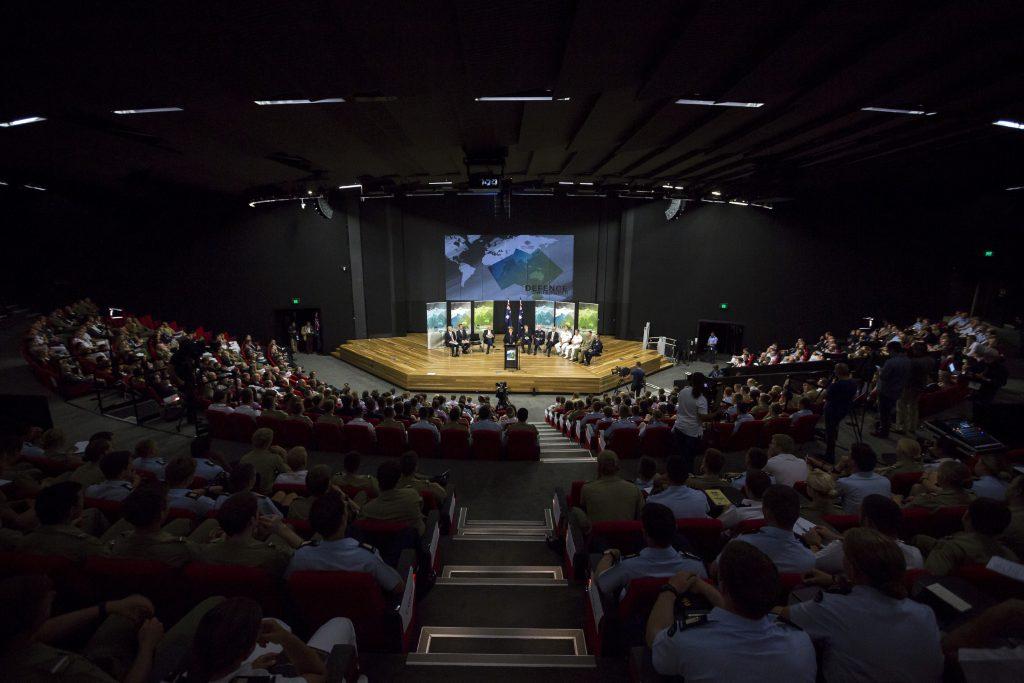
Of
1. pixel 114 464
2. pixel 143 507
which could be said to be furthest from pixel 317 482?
pixel 114 464

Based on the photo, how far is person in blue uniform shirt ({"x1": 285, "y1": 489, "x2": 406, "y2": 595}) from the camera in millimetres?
2053

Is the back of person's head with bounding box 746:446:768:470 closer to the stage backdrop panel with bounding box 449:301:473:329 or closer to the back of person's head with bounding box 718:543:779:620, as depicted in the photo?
the back of person's head with bounding box 718:543:779:620

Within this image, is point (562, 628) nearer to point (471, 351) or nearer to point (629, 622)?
point (629, 622)

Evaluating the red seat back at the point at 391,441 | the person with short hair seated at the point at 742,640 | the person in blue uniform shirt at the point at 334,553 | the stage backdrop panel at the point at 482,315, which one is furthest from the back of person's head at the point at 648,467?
the stage backdrop panel at the point at 482,315

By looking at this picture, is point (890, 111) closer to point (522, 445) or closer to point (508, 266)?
point (522, 445)

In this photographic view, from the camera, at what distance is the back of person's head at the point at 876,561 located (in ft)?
4.77

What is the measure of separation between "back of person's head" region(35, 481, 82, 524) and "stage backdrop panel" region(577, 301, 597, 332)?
1568cm

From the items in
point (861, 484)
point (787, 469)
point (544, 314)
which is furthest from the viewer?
point (544, 314)

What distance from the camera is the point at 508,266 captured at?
1705 centimetres

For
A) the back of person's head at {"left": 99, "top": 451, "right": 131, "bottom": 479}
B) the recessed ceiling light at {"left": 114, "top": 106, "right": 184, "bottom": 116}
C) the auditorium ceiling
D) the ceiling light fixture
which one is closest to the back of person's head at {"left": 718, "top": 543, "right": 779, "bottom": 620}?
the auditorium ceiling

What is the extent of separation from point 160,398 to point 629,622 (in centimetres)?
838

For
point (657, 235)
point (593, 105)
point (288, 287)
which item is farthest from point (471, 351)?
point (593, 105)

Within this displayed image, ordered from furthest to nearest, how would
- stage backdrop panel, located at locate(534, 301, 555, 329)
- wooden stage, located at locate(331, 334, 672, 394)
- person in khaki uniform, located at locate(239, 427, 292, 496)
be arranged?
stage backdrop panel, located at locate(534, 301, 555, 329)
wooden stage, located at locate(331, 334, 672, 394)
person in khaki uniform, located at locate(239, 427, 292, 496)

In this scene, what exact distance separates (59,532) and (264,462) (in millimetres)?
1599
